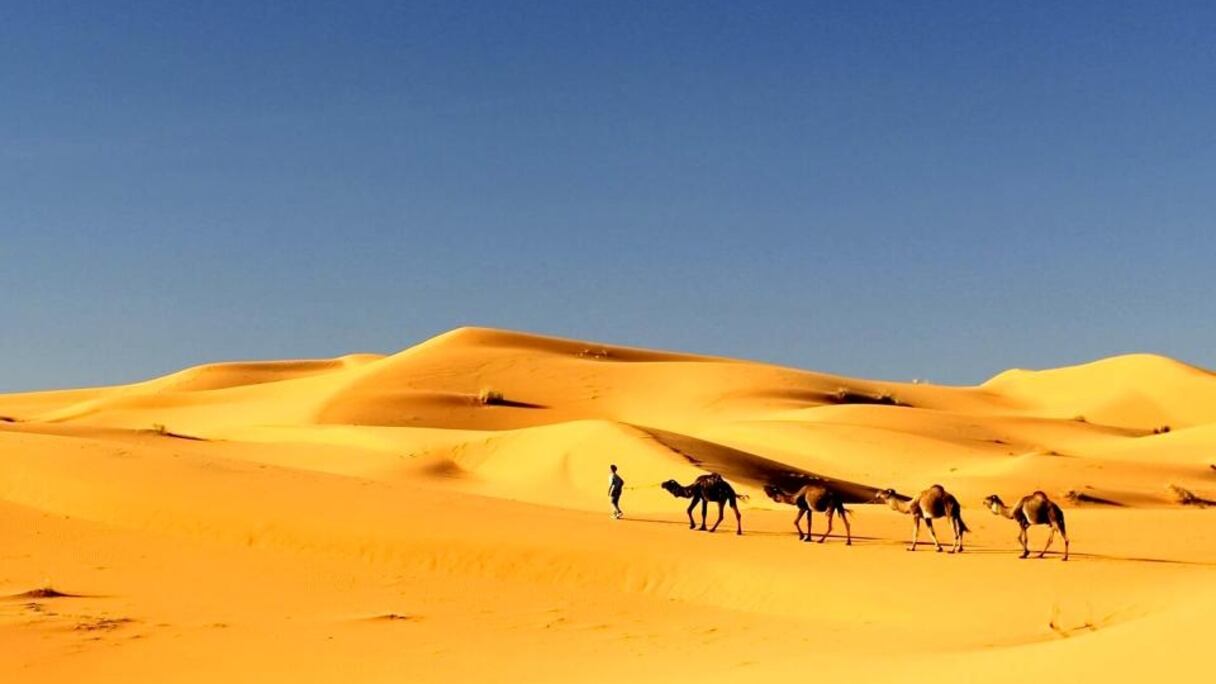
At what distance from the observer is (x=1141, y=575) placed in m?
15.5

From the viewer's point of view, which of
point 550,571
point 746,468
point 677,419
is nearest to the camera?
point 550,571

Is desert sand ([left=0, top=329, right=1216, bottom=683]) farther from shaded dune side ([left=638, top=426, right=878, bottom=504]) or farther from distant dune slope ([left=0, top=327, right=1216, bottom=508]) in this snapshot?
distant dune slope ([left=0, top=327, right=1216, bottom=508])

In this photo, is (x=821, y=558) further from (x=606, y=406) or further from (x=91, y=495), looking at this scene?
(x=606, y=406)

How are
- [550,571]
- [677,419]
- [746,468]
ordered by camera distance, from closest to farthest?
[550,571] → [746,468] → [677,419]

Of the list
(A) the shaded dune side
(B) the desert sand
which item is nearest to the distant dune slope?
(A) the shaded dune side

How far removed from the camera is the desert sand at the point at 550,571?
35.8 ft

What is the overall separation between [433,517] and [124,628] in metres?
7.46

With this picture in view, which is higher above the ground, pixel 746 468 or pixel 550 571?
pixel 746 468

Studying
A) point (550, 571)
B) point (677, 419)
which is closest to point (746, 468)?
point (550, 571)

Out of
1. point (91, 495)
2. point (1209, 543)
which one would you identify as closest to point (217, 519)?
point (91, 495)

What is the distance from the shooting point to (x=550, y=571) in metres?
16.8

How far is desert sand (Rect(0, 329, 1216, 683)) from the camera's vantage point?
10906mm

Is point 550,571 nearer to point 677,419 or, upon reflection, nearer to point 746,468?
point 746,468

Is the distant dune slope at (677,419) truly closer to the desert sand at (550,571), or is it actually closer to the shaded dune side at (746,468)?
the shaded dune side at (746,468)
